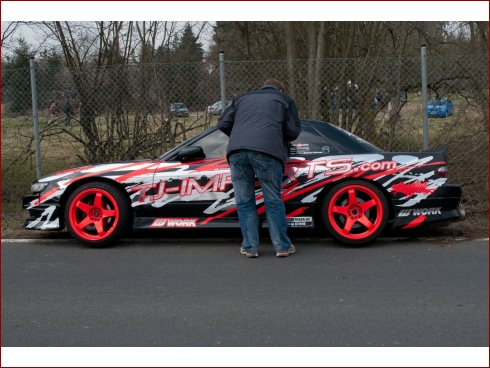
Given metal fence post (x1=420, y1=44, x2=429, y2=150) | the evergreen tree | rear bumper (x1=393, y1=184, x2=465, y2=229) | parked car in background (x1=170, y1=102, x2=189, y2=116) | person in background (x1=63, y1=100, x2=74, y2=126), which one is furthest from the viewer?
the evergreen tree

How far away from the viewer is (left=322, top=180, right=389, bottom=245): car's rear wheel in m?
5.97

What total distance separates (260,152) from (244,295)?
→ 1.47 metres

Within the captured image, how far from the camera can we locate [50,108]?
9.29 metres

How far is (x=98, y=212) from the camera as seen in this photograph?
622 cm

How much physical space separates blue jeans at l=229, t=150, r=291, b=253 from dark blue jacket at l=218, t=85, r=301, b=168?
11 centimetres

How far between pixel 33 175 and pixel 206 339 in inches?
248

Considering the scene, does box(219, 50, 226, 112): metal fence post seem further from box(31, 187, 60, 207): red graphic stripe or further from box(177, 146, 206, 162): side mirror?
box(31, 187, 60, 207): red graphic stripe

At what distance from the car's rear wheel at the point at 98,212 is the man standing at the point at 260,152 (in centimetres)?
128

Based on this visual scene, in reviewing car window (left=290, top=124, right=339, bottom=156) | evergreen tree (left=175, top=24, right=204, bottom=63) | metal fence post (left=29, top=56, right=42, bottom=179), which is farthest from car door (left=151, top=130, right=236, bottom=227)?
evergreen tree (left=175, top=24, right=204, bottom=63)

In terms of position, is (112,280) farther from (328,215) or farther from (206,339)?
(328,215)

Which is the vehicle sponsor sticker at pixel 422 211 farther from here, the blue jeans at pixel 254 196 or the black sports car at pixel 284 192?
the blue jeans at pixel 254 196

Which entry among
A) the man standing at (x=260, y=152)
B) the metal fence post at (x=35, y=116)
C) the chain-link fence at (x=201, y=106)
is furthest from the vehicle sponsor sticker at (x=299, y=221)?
the metal fence post at (x=35, y=116)

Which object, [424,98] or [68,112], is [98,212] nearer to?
[68,112]

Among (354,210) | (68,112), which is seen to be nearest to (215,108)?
(68,112)
